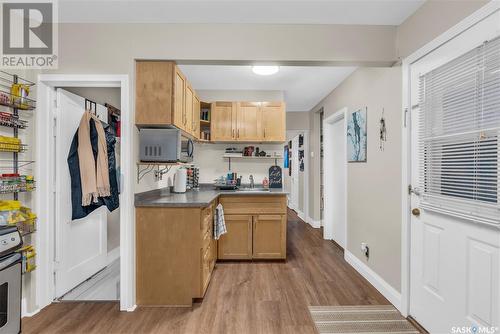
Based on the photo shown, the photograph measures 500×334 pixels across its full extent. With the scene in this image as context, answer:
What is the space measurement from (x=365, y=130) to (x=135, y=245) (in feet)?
9.14

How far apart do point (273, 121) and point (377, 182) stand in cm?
177

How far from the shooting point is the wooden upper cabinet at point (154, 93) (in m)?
2.20

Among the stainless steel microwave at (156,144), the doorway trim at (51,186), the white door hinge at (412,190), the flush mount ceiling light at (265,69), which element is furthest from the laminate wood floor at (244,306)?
the flush mount ceiling light at (265,69)

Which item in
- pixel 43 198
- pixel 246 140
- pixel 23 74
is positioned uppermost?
pixel 23 74

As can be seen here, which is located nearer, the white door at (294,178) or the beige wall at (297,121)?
the beige wall at (297,121)

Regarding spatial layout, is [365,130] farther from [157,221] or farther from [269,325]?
[157,221]

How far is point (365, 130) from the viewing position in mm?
2809

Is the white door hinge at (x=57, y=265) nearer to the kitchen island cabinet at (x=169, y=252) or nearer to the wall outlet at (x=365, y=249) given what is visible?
the kitchen island cabinet at (x=169, y=252)

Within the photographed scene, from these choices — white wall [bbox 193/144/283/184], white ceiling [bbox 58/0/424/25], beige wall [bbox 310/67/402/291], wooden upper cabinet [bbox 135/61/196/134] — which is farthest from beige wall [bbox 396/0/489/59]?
white wall [bbox 193/144/283/184]

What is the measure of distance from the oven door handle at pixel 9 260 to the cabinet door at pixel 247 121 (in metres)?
2.74

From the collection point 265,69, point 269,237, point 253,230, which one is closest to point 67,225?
point 253,230

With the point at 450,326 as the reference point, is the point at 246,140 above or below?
above

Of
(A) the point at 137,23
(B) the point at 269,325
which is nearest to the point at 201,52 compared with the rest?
(A) the point at 137,23

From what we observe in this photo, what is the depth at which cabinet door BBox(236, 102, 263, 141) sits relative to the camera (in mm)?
3684
